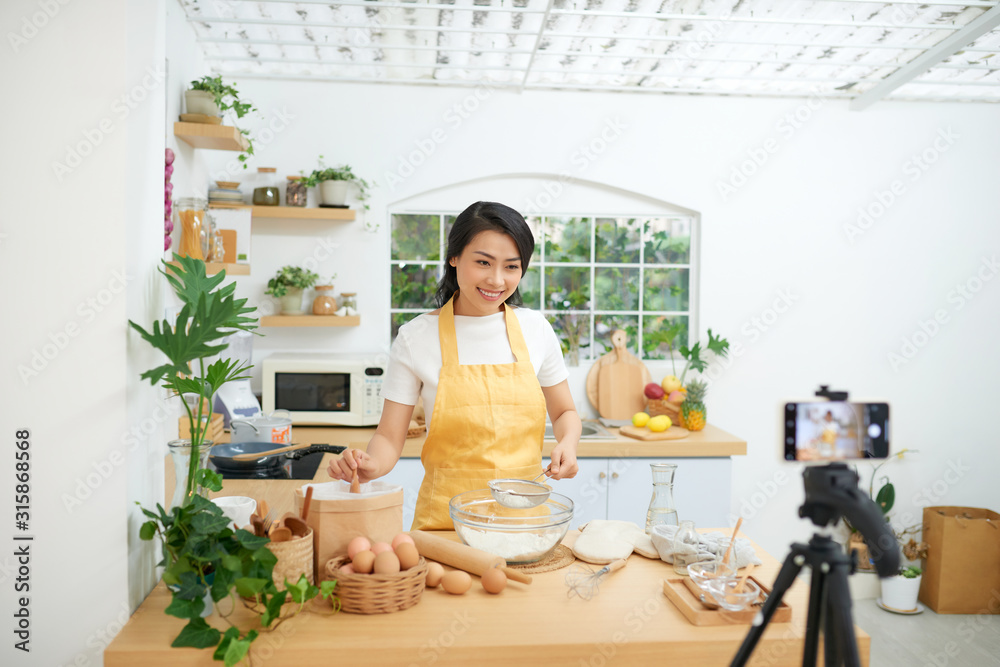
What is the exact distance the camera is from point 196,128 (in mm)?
2828

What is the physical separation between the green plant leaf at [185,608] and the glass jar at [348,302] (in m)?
2.53

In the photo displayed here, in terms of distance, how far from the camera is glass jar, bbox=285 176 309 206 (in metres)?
3.59

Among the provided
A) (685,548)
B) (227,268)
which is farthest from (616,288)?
(685,548)

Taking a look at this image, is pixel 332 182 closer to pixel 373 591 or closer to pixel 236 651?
pixel 373 591

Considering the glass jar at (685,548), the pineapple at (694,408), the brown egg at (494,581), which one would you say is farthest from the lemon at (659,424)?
the brown egg at (494,581)

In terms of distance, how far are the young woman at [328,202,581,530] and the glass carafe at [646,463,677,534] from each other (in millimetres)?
232

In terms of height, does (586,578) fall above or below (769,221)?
below

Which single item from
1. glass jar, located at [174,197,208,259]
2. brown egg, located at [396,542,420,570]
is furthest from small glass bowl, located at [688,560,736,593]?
glass jar, located at [174,197,208,259]

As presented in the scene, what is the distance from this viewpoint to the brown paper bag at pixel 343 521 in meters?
1.39

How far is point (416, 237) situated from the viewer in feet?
12.8

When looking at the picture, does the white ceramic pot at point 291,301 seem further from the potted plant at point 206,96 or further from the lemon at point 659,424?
the lemon at point 659,424

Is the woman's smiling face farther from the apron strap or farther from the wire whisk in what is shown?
the wire whisk

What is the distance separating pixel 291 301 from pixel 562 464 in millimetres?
2254

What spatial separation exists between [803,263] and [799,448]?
3.31m
